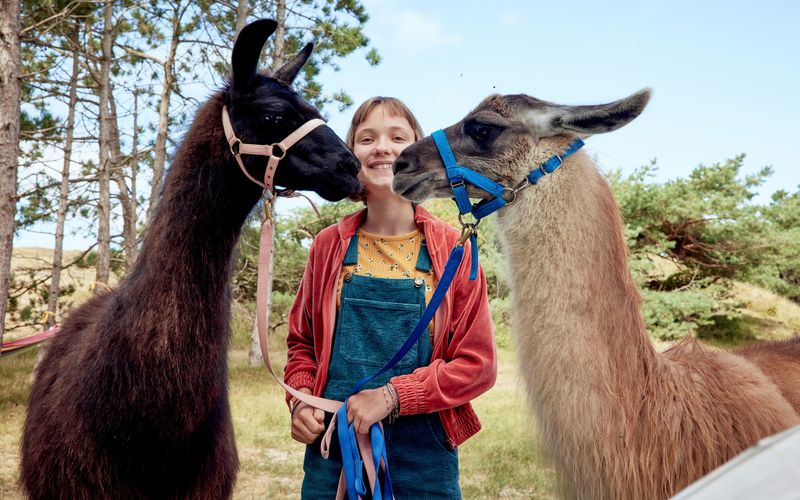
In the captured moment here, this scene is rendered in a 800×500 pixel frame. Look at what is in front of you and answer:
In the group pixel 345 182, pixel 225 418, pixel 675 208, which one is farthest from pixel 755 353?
pixel 675 208

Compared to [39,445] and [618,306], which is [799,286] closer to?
[618,306]

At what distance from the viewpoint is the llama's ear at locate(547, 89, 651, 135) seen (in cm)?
195

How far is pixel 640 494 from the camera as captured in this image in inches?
74.1

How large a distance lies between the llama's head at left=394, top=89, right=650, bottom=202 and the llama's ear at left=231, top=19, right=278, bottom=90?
0.69 meters

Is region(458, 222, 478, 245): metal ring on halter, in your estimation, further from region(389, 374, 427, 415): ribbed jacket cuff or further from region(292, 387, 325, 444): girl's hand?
region(292, 387, 325, 444): girl's hand

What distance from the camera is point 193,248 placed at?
6.88 ft

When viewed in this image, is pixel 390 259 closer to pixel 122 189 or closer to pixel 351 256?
pixel 351 256

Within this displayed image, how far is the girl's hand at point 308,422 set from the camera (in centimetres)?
192

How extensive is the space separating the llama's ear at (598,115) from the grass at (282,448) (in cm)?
99

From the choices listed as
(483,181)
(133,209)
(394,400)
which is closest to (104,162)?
(133,209)

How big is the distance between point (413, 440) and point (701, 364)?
114cm

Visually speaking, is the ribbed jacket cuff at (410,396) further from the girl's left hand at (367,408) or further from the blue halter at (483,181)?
the blue halter at (483,181)

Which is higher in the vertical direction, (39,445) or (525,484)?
(39,445)

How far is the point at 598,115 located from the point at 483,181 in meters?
0.45
